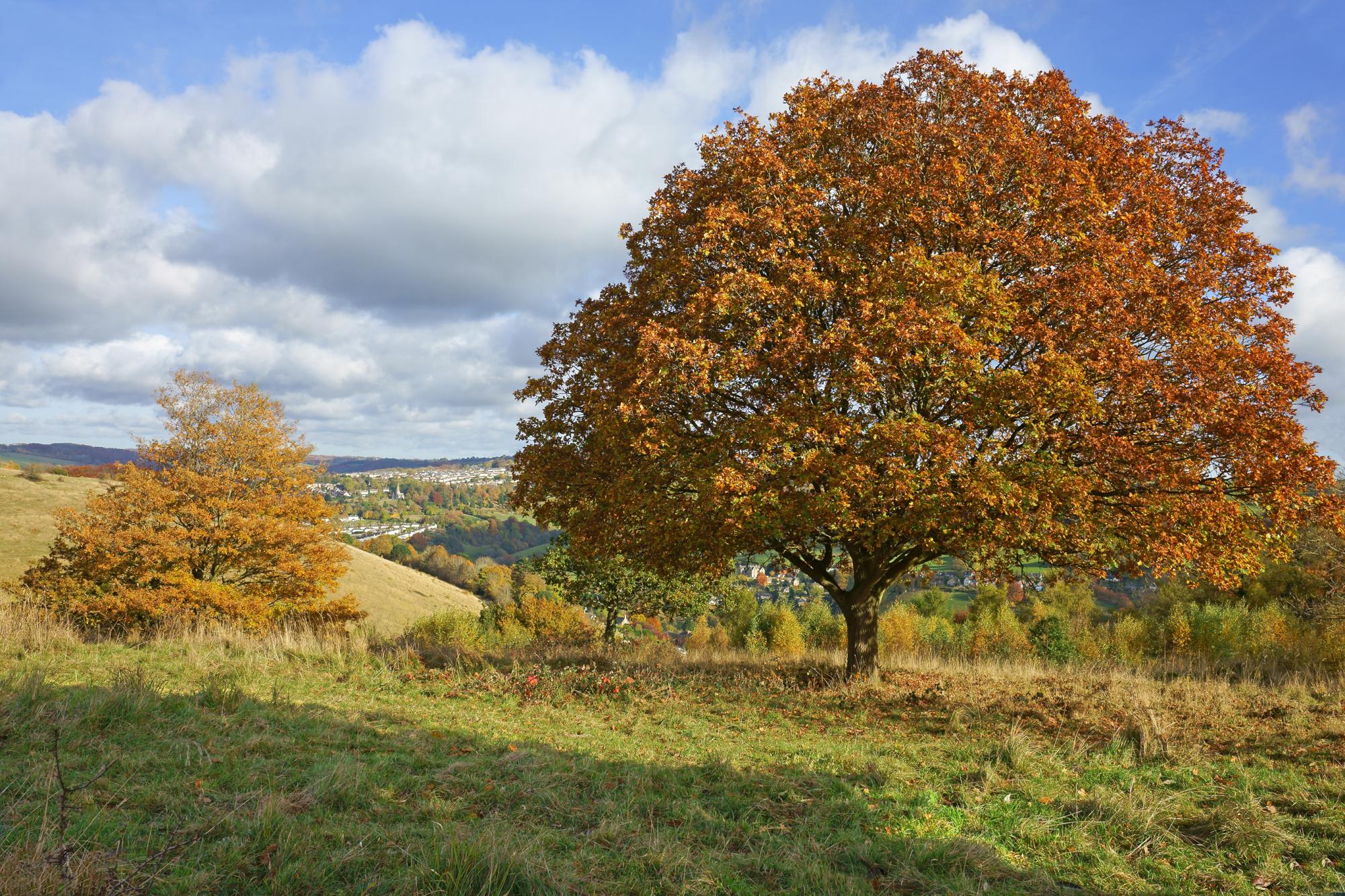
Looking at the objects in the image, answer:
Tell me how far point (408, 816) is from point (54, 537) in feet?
215

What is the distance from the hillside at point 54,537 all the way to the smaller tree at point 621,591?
11121 mm

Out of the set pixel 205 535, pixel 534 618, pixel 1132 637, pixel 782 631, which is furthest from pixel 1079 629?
pixel 205 535

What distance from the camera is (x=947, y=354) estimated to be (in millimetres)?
10609

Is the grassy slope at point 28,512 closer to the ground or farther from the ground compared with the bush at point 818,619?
farther from the ground

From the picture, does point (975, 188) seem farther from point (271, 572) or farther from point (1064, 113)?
point (271, 572)

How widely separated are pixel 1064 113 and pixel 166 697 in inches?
727

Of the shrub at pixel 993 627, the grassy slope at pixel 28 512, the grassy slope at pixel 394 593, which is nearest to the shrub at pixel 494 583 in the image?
the grassy slope at pixel 394 593

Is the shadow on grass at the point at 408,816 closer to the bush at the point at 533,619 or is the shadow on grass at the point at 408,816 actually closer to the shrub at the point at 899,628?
the bush at the point at 533,619

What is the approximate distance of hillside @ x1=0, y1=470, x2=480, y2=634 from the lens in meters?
49.3

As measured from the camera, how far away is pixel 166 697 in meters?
9.12

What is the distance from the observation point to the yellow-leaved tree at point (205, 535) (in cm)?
2441

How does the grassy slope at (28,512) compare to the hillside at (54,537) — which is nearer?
the grassy slope at (28,512)

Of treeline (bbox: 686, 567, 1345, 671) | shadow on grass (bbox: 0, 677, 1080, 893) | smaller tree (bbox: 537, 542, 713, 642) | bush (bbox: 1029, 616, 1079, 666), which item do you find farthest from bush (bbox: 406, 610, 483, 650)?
shadow on grass (bbox: 0, 677, 1080, 893)

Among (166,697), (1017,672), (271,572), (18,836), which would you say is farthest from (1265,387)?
(271,572)
